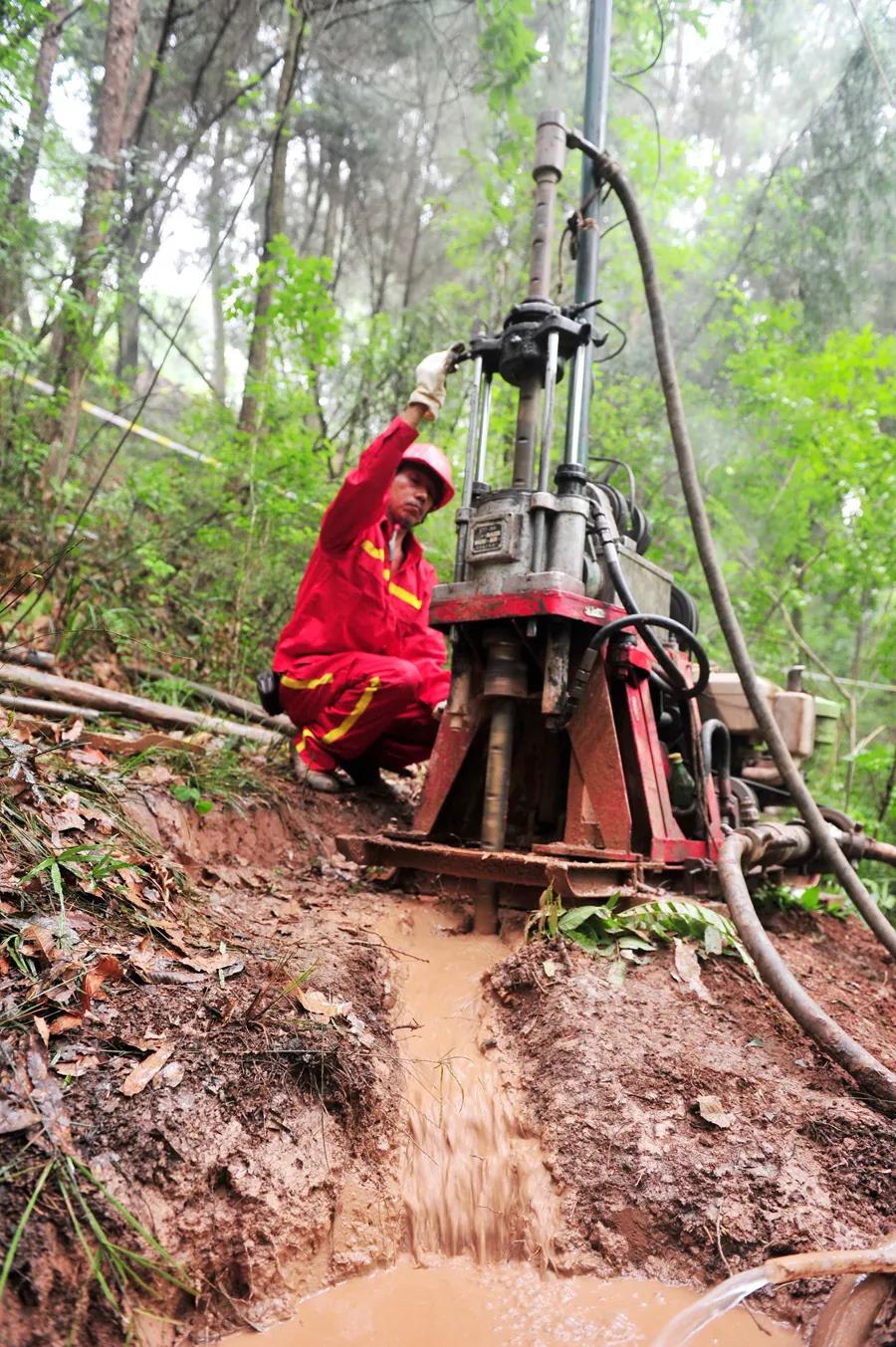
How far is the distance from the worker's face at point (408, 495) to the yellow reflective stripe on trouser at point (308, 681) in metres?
0.89

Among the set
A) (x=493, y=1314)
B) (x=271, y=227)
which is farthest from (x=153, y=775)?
(x=271, y=227)

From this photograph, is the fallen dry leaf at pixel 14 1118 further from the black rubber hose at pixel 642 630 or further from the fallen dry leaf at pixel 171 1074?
the black rubber hose at pixel 642 630

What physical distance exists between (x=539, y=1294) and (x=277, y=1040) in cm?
76

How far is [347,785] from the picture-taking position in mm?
4504

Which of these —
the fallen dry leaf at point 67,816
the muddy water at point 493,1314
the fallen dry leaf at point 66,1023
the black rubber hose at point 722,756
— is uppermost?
the black rubber hose at point 722,756

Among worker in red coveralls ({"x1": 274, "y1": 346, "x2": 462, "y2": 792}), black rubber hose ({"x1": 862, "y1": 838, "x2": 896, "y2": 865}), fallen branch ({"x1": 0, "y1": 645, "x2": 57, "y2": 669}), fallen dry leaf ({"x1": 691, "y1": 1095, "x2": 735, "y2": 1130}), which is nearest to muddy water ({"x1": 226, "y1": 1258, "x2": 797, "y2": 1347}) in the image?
fallen dry leaf ({"x1": 691, "y1": 1095, "x2": 735, "y2": 1130})

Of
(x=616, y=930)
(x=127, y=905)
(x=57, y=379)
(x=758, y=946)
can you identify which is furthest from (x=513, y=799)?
(x=57, y=379)

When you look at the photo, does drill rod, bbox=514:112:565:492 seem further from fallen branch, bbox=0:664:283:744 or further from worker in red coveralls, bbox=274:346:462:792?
fallen branch, bbox=0:664:283:744

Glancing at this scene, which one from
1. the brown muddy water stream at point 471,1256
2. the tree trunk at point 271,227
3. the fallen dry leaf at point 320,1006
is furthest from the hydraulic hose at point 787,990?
the tree trunk at point 271,227

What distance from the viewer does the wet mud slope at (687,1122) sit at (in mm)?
1844

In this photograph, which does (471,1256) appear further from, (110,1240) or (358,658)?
(358,658)

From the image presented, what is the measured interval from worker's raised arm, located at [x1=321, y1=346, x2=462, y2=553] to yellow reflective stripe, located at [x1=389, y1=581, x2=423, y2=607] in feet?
1.42

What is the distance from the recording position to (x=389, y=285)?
52.5 ft

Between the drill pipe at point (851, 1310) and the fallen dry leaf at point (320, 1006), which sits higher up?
the fallen dry leaf at point (320, 1006)
